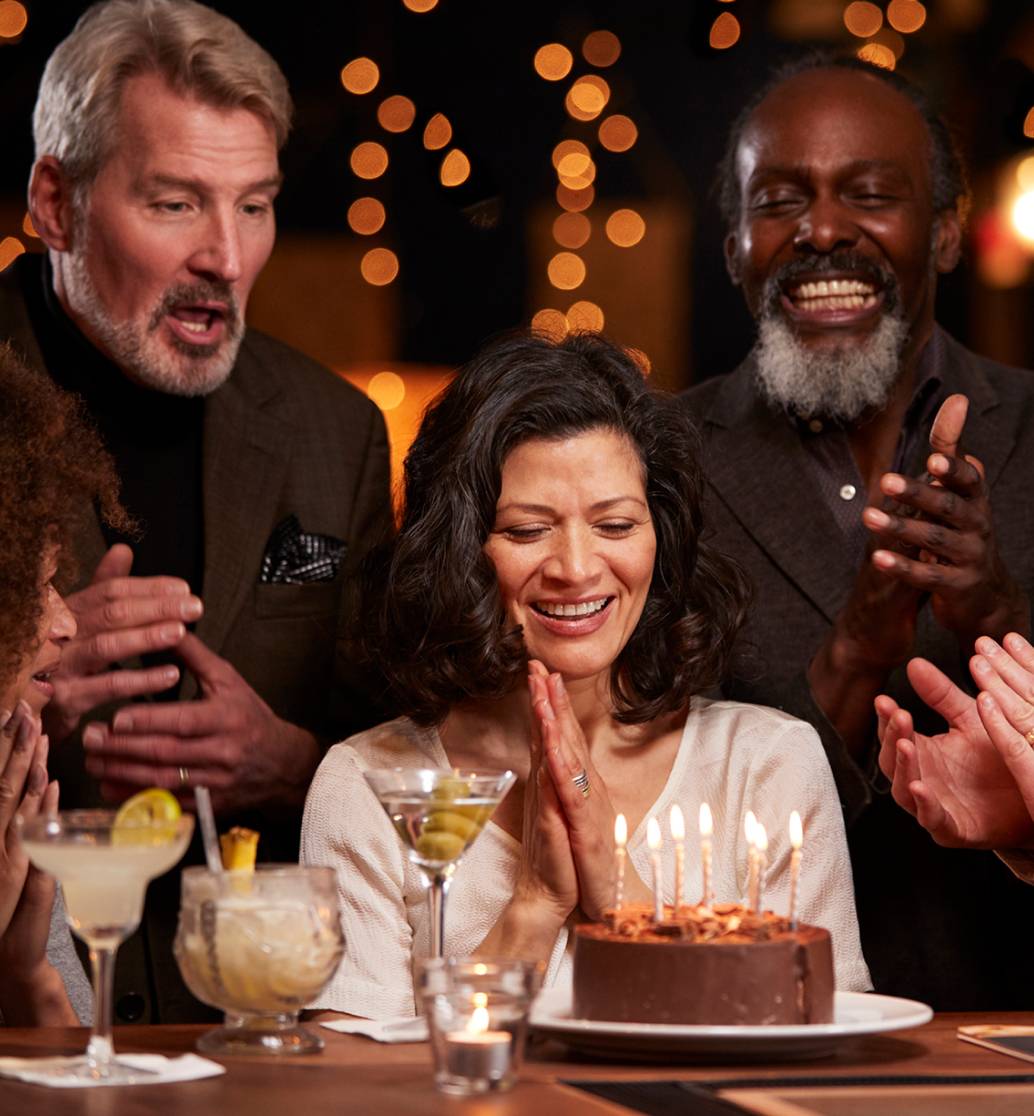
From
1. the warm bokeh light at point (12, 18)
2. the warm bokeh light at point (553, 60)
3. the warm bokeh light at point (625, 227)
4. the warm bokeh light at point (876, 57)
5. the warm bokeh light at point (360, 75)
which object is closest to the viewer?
the warm bokeh light at point (876, 57)

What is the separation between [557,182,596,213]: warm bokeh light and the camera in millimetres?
6488

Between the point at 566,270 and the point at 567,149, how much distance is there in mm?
410

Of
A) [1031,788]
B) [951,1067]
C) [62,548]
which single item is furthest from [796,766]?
[62,548]

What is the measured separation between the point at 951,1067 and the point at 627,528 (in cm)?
111

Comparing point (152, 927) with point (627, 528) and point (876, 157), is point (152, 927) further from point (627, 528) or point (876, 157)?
point (876, 157)

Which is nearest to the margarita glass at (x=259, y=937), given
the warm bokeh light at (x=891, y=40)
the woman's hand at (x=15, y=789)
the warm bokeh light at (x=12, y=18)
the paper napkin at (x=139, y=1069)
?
the paper napkin at (x=139, y=1069)

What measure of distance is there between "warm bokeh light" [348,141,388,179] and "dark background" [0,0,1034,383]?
0.03m

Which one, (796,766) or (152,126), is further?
(152,126)

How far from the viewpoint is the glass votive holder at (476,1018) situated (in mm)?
1771

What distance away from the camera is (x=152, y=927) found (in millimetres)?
3307

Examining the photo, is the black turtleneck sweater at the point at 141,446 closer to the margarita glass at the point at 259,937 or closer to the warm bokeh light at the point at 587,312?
the margarita glass at the point at 259,937

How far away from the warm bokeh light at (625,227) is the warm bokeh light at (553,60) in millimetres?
537

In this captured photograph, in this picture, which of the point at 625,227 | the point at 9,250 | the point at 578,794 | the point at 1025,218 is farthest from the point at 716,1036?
the point at 1025,218

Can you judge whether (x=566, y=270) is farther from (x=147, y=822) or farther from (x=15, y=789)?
(x=147, y=822)
